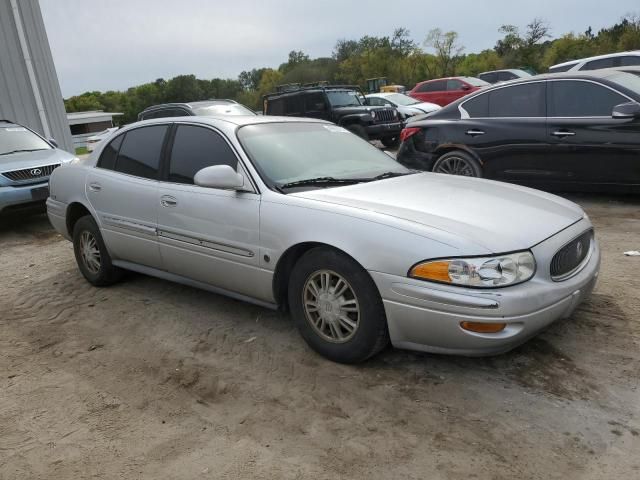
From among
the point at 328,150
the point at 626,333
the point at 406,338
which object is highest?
the point at 328,150

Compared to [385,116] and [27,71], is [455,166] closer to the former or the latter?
[385,116]

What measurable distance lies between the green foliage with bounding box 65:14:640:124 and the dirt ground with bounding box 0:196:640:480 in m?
39.8

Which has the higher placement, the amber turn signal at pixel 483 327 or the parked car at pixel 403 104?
the parked car at pixel 403 104

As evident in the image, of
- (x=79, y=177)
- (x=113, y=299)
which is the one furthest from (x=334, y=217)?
(x=79, y=177)

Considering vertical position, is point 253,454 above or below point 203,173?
below

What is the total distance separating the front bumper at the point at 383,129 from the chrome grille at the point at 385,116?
129 mm

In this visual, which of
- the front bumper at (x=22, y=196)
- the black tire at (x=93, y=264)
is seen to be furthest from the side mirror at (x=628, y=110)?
the front bumper at (x=22, y=196)

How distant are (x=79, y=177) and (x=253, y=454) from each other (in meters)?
3.50

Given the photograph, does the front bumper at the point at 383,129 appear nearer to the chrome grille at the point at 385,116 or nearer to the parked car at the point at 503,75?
the chrome grille at the point at 385,116

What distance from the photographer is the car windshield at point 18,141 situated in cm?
873

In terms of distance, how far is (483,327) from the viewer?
2.76m

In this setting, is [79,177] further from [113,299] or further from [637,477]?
[637,477]

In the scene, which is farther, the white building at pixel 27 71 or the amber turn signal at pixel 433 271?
the white building at pixel 27 71

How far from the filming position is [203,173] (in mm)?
3535
